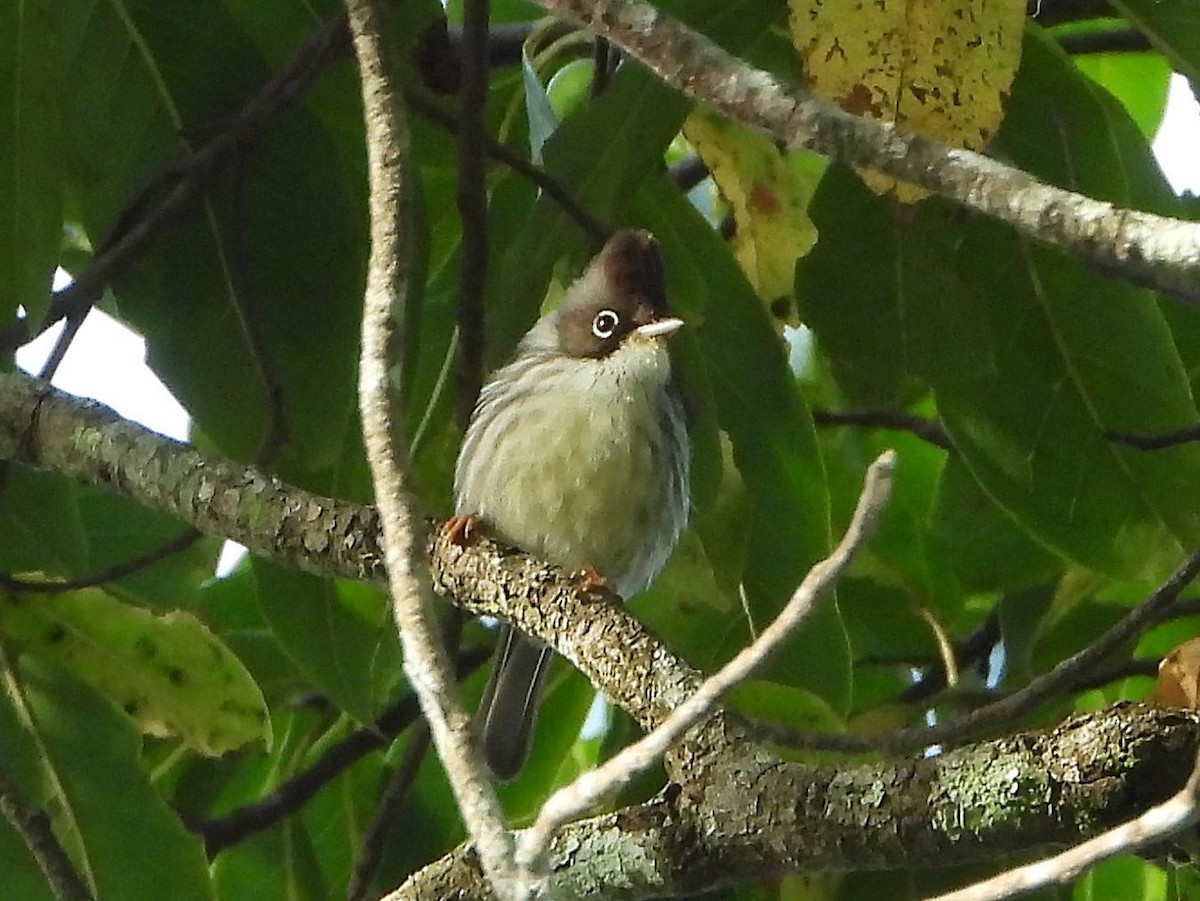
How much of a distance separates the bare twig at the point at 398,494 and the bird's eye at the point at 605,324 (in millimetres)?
756

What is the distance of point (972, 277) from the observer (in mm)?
2150

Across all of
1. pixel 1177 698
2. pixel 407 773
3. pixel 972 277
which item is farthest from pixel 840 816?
pixel 972 277

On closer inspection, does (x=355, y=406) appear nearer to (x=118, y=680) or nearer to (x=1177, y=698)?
(x=118, y=680)

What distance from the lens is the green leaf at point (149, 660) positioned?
2027 mm

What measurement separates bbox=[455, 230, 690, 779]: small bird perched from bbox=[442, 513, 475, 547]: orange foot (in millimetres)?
574

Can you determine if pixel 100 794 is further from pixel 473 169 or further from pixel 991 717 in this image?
pixel 991 717

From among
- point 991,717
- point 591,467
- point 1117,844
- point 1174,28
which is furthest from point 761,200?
point 1117,844

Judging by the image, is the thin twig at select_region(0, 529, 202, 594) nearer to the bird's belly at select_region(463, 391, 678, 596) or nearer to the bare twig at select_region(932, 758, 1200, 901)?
the bird's belly at select_region(463, 391, 678, 596)

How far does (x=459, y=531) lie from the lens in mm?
1596

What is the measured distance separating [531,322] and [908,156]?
2.94 ft

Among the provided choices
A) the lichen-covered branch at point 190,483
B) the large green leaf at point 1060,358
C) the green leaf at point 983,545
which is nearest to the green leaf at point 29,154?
the lichen-covered branch at point 190,483

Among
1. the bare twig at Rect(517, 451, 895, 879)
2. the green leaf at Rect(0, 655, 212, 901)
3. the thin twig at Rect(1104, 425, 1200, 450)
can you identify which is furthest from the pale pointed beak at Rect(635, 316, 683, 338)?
the bare twig at Rect(517, 451, 895, 879)

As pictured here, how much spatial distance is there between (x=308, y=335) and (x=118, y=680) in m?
0.47

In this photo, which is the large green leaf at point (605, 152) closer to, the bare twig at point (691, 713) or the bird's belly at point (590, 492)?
the bird's belly at point (590, 492)
